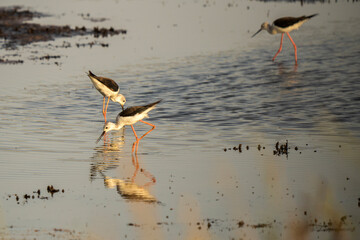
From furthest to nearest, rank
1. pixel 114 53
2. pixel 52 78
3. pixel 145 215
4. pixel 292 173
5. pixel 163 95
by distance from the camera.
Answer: pixel 114 53
pixel 52 78
pixel 163 95
pixel 292 173
pixel 145 215

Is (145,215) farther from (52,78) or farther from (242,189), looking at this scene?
(52,78)

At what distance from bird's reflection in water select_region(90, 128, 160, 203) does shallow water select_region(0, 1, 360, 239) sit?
→ 3 centimetres

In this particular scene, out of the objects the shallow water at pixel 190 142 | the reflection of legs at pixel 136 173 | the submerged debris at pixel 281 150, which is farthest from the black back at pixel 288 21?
the reflection of legs at pixel 136 173

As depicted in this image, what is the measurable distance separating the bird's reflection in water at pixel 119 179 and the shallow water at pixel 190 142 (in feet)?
0.09

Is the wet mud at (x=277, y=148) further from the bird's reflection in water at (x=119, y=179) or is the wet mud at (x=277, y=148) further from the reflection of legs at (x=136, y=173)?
the bird's reflection in water at (x=119, y=179)

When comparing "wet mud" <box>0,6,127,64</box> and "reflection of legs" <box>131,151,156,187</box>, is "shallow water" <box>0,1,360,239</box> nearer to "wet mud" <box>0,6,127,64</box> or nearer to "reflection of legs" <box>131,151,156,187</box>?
"reflection of legs" <box>131,151,156,187</box>

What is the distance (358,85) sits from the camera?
18.5 metres

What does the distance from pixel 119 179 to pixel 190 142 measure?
2818 mm

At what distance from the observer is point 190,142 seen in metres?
12.8

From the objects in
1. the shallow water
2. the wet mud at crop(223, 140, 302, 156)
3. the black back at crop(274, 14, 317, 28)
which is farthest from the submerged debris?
the black back at crop(274, 14, 317, 28)

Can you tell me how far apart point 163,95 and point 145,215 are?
10.2m

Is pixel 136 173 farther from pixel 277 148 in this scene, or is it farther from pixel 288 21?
pixel 288 21

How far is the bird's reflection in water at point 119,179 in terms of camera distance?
935 cm

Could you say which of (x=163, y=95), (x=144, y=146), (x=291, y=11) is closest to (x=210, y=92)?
(x=163, y=95)
